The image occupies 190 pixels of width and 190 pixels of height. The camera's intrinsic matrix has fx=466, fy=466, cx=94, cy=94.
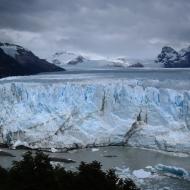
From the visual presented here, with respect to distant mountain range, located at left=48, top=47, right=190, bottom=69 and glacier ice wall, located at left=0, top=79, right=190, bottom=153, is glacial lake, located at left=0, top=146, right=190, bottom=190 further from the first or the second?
distant mountain range, located at left=48, top=47, right=190, bottom=69

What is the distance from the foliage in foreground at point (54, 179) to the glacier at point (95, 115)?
8.52m

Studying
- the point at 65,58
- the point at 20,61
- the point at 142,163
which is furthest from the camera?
the point at 65,58

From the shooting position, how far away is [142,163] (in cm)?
1585

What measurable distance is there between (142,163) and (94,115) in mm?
4003

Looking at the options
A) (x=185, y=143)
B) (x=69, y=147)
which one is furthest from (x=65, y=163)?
(x=185, y=143)

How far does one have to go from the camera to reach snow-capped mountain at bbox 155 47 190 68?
86.4m

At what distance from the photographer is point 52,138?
1822 centimetres

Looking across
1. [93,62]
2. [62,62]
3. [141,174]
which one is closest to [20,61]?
[93,62]

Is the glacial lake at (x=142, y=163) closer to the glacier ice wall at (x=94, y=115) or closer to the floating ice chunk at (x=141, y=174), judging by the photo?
the floating ice chunk at (x=141, y=174)

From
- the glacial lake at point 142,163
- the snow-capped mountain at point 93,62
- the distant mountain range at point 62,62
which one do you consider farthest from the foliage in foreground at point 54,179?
the snow-capped mountain at point 93,62

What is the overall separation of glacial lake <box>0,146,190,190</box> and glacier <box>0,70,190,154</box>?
0.65m

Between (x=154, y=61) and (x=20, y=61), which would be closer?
(x=20, y=61)

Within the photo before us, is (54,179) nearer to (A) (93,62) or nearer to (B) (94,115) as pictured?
(B) (94,115)

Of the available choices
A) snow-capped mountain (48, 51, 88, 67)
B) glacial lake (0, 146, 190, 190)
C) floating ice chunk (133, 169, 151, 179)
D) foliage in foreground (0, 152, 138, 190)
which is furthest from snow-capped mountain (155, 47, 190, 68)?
foliage in foreground (0, 152, 138, 190)
